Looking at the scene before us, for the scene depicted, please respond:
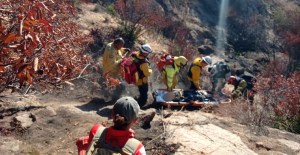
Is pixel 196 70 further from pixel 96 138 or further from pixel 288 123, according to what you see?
pixel 96 138

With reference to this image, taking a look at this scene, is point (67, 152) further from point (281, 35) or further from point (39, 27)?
point (281, 35)

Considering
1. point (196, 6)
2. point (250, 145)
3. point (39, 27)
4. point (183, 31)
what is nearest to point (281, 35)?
point (196, 6)

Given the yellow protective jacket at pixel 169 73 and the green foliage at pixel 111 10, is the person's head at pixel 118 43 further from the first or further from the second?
the green foliage at pixel 111 10

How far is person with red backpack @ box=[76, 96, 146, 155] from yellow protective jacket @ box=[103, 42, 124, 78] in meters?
5.18

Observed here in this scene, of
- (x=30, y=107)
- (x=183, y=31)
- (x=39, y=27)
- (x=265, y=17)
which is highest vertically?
(x=265, y=17)

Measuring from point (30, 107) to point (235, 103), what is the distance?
525 cm

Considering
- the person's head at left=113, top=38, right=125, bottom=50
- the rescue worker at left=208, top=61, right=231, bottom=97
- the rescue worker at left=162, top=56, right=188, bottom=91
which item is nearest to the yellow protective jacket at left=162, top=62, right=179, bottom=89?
the rescue worker at left=162, top=56, right=188, bottom=91

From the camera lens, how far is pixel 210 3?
24047 mm

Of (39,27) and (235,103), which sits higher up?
(39,27)

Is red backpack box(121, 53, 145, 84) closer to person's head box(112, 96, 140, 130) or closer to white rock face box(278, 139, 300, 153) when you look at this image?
white rock face box(278, 139, 300, 153)

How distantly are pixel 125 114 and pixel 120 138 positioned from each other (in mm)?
189

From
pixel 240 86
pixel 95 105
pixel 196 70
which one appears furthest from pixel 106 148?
pixel 240 86

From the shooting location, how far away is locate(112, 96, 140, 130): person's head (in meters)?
2.80

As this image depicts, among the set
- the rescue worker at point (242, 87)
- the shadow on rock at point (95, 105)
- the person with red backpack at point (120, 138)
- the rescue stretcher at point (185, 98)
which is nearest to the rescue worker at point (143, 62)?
the rescue stretcher at point (185, 98)
